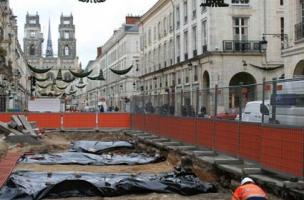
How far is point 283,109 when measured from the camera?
11.7 m

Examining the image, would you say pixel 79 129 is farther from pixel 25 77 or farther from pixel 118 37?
pixel 25 77

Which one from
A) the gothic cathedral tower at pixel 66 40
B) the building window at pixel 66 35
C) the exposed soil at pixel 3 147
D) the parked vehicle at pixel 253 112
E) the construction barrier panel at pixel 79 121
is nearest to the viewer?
the parked vehicle at pixel 253 112

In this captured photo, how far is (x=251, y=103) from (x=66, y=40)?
516 ft

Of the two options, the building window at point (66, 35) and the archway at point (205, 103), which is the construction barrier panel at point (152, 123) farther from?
the building window at point (66, 35)

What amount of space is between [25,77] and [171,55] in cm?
6425

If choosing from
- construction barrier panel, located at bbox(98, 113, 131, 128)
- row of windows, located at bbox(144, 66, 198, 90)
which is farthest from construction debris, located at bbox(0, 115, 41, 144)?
row of windows, located at bbox(144, 66, 198, 90)

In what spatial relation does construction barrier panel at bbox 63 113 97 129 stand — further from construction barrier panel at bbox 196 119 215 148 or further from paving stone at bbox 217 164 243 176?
A: paving stone at bbox 217 164 243 176

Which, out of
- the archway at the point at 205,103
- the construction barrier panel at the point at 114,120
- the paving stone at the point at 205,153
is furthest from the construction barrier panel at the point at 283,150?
the construction barrier panel at the point at 114,120

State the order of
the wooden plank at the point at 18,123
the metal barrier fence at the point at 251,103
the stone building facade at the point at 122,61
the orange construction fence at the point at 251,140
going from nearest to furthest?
the orange construction fence at the point at 251,140
the metal barrier fence at the point at 251,103
the wooden plank at the point at 18,123
the stone building facade at the point at 122,61

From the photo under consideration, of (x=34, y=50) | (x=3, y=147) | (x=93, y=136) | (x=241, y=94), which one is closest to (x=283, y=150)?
(x=241, y=94)

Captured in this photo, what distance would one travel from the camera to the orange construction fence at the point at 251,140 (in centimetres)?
1093

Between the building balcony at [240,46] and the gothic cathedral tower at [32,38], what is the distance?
384 feet


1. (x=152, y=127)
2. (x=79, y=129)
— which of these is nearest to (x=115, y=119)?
(x=79, y=129)

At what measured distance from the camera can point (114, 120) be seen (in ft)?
116
